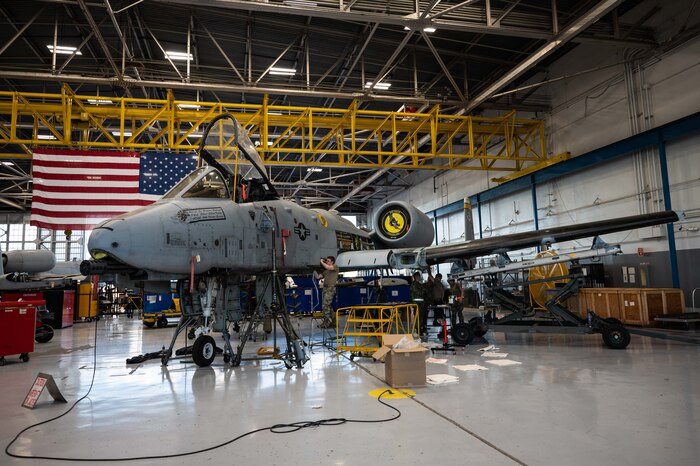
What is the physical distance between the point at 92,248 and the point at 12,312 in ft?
11.2

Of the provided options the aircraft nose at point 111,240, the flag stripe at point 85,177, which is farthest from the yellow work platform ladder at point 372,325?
the flag stripe at point 85,177

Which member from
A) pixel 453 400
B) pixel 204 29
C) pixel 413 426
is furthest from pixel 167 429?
pixel 204 29

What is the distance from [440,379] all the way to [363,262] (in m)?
3.72

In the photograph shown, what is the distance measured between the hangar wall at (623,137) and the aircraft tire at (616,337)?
163 inches

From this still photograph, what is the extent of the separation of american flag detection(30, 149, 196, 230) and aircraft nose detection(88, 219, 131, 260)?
17.8 feet

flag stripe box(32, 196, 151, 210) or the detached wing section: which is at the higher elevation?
flag stripe box(32, 196, 151, 210)

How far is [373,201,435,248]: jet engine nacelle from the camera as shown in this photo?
1127 cm

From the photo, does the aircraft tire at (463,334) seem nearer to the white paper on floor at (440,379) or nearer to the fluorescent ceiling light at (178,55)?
the white paper on floor at (440,379)

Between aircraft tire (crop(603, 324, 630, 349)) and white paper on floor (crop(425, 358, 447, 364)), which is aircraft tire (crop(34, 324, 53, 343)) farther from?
aircraft tire (crop(603, 324, 630, 349))

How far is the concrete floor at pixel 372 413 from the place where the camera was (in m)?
3.16

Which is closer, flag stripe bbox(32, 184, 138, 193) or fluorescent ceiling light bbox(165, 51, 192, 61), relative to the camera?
flag stripe bbox(32, 184, 138, 193)

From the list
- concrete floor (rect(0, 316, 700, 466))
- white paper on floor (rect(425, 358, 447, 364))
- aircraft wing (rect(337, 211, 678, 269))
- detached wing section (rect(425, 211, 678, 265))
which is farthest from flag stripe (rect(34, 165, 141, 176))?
white paper on floor (rect(425, 358, 447, 364))

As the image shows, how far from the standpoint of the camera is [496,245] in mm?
8492

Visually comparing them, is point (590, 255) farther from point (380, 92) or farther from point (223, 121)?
point (380, 92)
